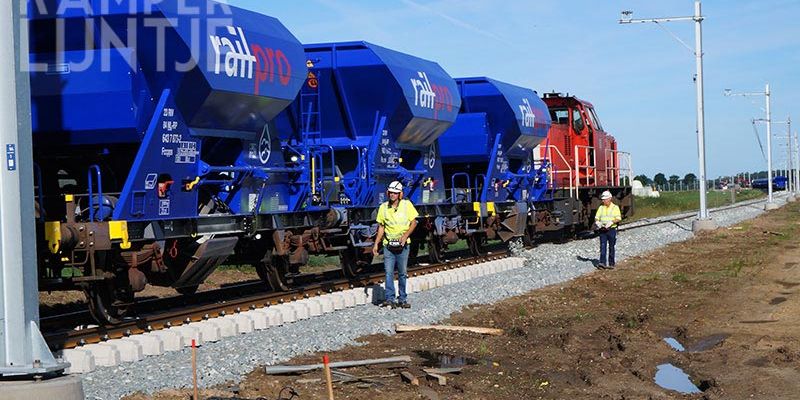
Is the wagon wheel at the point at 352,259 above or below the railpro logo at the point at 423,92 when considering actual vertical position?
below

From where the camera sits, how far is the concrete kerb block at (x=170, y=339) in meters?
11.0

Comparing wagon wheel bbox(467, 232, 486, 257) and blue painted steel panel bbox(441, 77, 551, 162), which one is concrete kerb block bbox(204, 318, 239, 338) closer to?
wagon wheel bbox(467, 232, 486, 257)

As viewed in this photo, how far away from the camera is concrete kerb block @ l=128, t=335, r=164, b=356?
10656 millimetres

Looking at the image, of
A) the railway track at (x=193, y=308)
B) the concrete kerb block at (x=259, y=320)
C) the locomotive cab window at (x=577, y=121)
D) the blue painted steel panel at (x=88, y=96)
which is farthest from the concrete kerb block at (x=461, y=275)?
the locomotive cab window at (x=577, y=121)

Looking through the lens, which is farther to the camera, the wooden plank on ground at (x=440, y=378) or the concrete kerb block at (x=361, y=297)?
the concrete kerb block at (x=361, y=297)

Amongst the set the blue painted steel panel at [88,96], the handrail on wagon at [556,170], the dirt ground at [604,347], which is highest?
the blue painted steel panel at [88,96]

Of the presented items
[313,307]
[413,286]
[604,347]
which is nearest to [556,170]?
[413,286]

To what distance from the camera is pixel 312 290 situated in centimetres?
1582

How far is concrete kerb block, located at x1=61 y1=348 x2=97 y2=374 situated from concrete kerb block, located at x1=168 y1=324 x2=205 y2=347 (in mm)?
1461

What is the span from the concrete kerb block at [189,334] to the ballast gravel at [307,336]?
0.11 metres

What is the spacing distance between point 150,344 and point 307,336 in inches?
81.8

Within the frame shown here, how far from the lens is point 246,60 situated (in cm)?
1342

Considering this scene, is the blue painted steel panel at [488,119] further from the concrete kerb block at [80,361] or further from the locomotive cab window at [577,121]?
the concrete kerb block at [80,361]

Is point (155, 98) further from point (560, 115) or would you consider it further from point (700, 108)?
point (700, 108)
